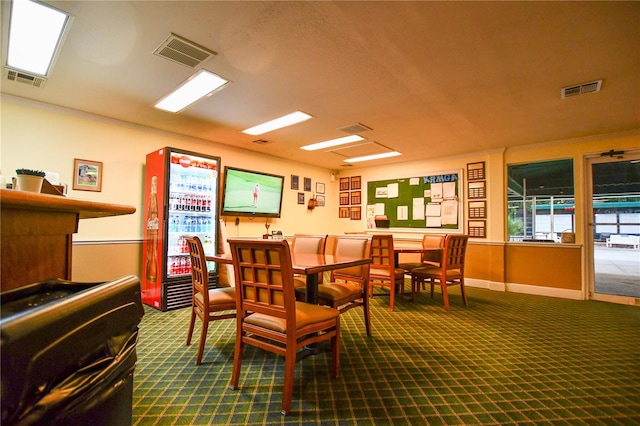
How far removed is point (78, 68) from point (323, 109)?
244 centimetres

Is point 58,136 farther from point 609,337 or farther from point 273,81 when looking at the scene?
point 609,337

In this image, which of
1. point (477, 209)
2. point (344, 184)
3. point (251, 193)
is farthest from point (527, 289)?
point (251, 193)

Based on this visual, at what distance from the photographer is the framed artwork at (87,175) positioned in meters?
3.59

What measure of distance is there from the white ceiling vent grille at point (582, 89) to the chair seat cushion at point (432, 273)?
7.82 feet

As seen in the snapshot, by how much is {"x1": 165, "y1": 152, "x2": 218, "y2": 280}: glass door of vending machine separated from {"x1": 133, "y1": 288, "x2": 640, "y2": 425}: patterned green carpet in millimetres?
888

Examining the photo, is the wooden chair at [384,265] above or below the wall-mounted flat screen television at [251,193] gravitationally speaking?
below

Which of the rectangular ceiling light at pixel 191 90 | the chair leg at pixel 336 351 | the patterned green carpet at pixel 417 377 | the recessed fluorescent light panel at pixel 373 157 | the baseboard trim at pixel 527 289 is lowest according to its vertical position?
the patterned green carpet at pixel 417 377

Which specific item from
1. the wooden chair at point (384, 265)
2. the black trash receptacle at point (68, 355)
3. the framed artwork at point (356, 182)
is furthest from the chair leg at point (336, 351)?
the framed artwork at point (356, 182)

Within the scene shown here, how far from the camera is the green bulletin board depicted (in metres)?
5.69

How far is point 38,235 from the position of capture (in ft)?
3.36

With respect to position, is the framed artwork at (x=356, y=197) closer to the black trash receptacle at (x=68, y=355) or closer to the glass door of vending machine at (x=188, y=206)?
the glass door of vending machine at (x=188, y=206)

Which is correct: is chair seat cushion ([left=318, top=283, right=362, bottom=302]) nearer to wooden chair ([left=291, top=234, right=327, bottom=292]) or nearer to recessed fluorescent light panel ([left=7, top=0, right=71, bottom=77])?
wooden chair ([left=291, top=234, right=327, bottom=292])

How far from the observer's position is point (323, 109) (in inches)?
138

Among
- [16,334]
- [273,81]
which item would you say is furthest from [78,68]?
[16,334]
